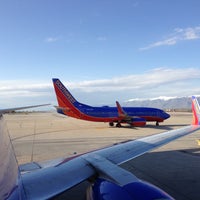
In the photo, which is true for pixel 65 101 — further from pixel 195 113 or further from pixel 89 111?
pixel 195 113

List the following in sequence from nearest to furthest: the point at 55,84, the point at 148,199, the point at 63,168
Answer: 1. the point at 148,199
2. the point at 63,168
3. the point at 55,84

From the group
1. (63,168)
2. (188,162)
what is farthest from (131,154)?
(188,162)

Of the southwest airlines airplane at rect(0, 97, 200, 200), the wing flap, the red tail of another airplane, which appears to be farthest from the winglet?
the red tail of another airplane

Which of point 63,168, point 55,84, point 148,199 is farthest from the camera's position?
point 55,84

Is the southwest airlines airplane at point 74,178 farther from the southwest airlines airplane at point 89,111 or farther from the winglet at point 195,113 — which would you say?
the southwest airlines airplane at point 89,111

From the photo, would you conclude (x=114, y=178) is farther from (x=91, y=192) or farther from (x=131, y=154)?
(x=131, y=154)

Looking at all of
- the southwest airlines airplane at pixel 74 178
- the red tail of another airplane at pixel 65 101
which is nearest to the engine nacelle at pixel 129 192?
the southwest airlines airplane at pixel 74 178

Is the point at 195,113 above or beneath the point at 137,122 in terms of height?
above

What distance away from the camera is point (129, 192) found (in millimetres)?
4414

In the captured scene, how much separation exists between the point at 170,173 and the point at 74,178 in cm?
657

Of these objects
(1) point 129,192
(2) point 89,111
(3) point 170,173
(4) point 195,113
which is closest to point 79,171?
(1) point 129,192

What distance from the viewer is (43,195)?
460 cm

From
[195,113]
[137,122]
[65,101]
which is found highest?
[65,101]

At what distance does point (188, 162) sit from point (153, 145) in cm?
602
